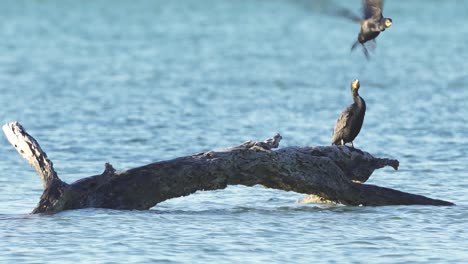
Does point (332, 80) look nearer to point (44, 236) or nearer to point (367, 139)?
point (367, 139)

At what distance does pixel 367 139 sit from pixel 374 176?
3743 millimetres

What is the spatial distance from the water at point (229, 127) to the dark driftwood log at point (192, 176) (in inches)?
7.8

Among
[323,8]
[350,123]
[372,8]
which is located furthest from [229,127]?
[323,8]

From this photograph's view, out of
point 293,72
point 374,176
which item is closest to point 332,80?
point 293,72

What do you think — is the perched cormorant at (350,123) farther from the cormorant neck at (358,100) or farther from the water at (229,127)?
the water at (229,127)

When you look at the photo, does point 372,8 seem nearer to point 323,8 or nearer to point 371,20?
point 371,20

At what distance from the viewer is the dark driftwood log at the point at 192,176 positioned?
12505mm

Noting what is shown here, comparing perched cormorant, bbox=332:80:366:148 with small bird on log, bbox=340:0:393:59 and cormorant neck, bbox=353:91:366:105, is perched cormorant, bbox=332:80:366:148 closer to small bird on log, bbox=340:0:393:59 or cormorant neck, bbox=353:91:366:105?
cormorant neck, bbox=353:91:366:105

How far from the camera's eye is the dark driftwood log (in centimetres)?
1251

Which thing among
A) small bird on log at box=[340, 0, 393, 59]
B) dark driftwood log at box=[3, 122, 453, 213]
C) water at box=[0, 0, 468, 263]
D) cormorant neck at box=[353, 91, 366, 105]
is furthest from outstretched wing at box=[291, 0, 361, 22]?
cormorant neck at box=[353, 91, 366, 105]

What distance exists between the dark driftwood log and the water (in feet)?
0.65

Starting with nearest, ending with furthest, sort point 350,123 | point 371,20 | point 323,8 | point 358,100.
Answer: point 323,8
point 371,20
point 350,123
point 358,100

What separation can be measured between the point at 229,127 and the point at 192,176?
29.7ft

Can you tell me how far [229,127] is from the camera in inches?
850
